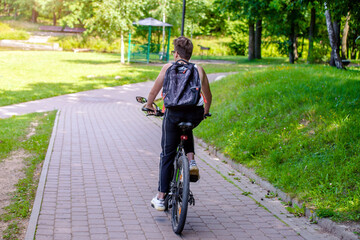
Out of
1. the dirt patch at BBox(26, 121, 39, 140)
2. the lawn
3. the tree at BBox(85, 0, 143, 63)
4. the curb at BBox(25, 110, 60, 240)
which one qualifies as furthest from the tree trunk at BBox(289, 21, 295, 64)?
the curb at BBox(25, 110, 60, 240)

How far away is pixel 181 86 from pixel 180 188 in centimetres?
101

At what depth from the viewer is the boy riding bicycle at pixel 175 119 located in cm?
473

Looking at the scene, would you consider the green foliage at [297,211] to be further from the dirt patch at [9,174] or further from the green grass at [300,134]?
the dirt patch at [9,174]

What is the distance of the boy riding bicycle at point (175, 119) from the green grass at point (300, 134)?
172cm

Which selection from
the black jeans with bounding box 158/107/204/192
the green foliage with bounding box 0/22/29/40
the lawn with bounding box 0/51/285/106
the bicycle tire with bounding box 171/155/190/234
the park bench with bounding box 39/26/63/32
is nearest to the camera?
the bicycle tire with bounding box 171/155/190/234

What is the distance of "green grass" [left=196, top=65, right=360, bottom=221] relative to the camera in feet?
18.8

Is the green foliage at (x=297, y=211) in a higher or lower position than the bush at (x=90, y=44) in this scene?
lower

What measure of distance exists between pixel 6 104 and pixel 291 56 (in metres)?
20.2

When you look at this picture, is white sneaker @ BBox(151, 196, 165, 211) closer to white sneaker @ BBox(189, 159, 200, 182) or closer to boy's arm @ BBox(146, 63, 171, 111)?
white sneaker @ BBox(189, 159, 200, 182)

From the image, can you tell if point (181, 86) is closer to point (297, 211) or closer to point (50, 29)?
point (297, 211)

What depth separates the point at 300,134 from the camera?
756 centimetres

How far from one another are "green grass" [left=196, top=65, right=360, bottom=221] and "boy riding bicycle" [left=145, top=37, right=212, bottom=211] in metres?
1.72

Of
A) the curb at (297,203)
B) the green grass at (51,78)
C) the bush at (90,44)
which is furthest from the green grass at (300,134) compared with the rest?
the bush at (90,44)

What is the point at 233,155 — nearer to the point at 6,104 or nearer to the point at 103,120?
the point at 103,120
